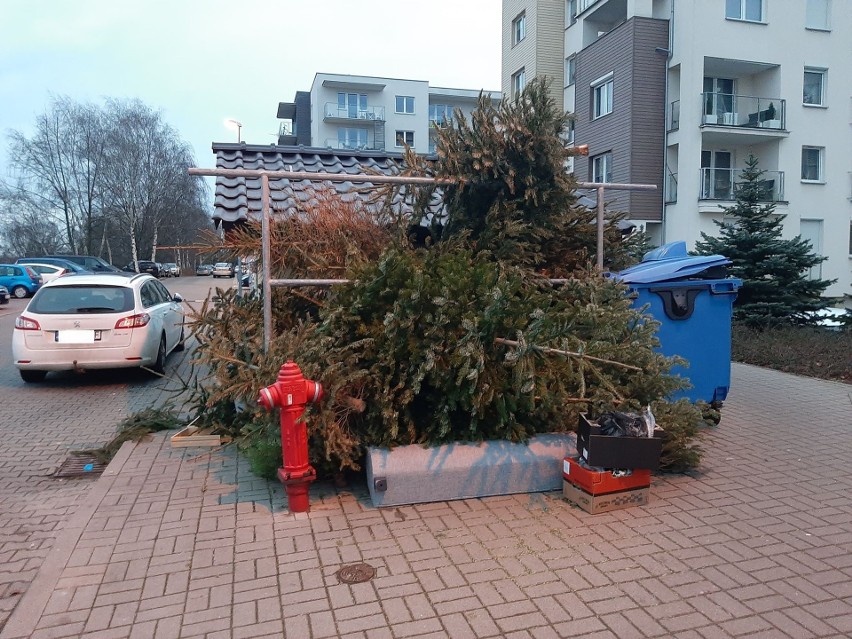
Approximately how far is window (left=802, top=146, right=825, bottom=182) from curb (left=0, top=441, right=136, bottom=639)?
86.4 feet

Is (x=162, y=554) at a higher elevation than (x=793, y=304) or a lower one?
lower

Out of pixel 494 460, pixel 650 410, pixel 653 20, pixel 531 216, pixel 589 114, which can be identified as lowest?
pixel 494 460

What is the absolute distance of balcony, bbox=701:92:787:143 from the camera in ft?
78.5

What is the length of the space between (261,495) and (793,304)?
446 inches

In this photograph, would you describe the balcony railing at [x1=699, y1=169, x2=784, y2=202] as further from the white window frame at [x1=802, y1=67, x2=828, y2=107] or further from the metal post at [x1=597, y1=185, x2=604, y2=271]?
the metal post at [x1=597, y1=185, x2=604, y2=271]

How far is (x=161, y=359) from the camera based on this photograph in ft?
34.3

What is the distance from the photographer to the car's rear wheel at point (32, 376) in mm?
9977

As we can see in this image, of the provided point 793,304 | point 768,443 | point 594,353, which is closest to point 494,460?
point 594,353

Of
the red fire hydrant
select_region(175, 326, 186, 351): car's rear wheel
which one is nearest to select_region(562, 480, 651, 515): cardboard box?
the red fire hydrant

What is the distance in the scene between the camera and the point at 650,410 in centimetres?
499

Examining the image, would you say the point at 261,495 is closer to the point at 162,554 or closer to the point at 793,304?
the point at 162,554

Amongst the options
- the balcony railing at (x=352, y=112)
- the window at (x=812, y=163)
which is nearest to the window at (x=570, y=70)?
the window at (x=812, y=163)

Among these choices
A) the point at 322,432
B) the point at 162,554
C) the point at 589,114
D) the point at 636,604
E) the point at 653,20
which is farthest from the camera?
the point at 589,114

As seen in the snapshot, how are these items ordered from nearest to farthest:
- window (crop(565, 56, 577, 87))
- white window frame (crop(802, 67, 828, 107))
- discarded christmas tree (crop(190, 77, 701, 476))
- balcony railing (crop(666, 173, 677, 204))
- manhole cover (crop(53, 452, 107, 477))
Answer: discarded christmas tree (crop(190, 77, 701, 476))
manhole cover (crop(53, 452, 107, 477))
balcony railing (crop(666, 173, 677, 204))
white window frame (crop(802, 67, 828, 107))
window (crop(565, 56, 577, 87))
